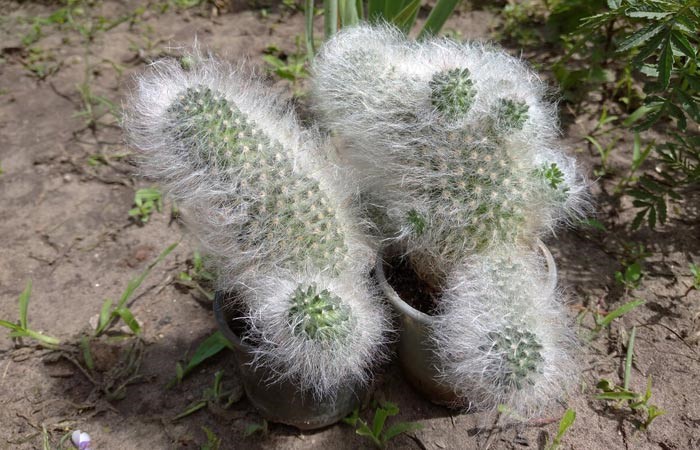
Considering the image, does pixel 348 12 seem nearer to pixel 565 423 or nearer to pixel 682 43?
pixel 682 43

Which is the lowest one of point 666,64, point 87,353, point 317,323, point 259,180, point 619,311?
point 87,353

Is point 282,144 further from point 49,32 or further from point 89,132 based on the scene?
point 49,32

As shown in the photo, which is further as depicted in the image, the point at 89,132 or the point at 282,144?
the point at 89,132

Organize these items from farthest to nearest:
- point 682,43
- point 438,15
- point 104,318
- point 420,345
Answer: point 438,15
point 104,318
point 420,345
point 682,43

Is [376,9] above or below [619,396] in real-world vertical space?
above

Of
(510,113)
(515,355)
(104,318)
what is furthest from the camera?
(104,318)

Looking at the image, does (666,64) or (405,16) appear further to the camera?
(405,16)

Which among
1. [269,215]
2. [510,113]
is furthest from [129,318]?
[510,113]

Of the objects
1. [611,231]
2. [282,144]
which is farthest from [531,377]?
[611,231]
